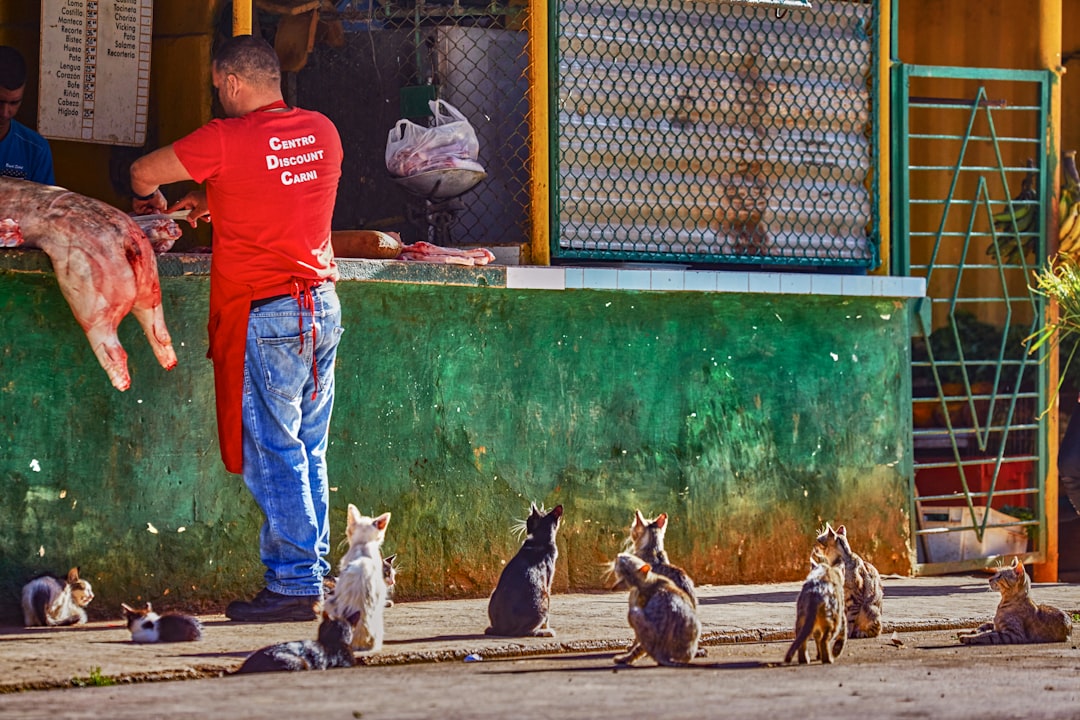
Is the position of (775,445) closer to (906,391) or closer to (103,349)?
(906,391)

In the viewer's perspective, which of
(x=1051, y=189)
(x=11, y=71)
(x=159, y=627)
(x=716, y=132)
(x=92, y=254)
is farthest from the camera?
(x=1051, y=189)

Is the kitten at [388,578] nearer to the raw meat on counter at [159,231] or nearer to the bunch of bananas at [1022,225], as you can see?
the raw meat on counter at [159,231]

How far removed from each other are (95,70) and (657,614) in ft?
14.2

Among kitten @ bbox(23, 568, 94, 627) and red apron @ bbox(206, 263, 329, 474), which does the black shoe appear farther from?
kitten @ bbox(23, 568, 94, 627)

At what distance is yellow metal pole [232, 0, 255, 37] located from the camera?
341 inches

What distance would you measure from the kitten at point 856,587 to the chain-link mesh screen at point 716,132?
2412mm

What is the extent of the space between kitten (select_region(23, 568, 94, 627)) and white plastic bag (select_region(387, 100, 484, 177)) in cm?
271

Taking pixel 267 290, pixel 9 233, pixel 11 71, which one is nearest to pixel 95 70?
pixel 11 71

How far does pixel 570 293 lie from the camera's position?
9.17 m

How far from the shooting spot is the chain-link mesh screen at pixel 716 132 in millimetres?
9414

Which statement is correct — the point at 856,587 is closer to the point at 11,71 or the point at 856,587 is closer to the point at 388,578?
the point at 388,578

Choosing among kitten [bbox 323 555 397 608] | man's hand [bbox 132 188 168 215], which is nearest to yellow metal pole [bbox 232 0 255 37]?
man's hand [bbox 132 188 168 215]

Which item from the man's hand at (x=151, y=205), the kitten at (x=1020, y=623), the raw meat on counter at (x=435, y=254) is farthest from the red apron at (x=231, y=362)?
the kitten at (x=1020, y=623)

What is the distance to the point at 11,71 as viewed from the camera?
8492 millimetres
